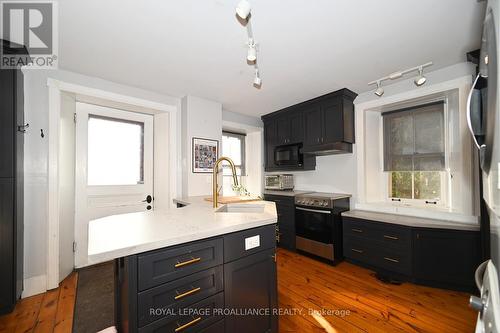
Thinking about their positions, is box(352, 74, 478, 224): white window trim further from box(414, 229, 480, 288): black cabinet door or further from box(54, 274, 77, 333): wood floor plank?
box(54, 274, 77, 333): wood floor plank

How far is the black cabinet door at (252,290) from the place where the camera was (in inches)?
49.3

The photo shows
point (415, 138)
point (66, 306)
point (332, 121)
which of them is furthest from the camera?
point (332, 121)

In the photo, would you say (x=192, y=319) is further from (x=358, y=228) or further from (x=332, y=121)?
(x=332, y=121)

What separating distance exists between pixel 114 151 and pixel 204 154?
1289 mm

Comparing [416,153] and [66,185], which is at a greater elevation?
[416,153]

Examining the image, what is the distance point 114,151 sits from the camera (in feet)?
9.64

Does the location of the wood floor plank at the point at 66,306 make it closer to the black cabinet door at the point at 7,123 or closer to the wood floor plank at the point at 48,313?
the wood floor plank at the point at 48,313

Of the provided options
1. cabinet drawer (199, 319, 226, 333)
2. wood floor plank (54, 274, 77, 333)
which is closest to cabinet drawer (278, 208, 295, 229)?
cabinet drawer (199, 319, 226, 333)

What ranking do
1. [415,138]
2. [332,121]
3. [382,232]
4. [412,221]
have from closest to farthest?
[412,221] → [382,232] → [415,138] → [332,121]

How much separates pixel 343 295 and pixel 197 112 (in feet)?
10.1

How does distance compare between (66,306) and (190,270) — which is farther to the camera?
(66,306)

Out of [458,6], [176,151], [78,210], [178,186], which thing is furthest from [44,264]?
[458,6]

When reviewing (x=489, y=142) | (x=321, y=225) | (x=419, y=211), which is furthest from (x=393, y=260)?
(x=489, y=142)

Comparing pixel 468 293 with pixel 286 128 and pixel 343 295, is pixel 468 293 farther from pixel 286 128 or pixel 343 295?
pixel 286 128
